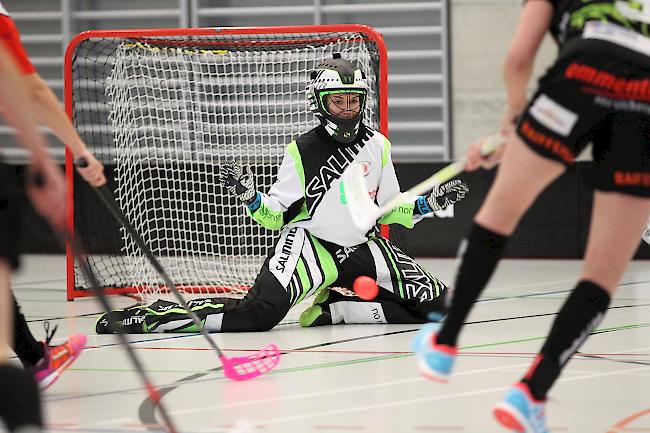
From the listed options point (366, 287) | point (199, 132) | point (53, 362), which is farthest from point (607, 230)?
point (199, 132)

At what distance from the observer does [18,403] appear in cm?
200

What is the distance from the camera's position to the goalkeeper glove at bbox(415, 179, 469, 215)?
15.8 ft

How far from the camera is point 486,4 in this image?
8.99 metres

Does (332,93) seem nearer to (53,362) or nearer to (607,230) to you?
(53,362)

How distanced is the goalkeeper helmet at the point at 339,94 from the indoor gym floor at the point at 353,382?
852 mm

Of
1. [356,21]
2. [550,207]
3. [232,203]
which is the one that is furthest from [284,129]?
[356,21]

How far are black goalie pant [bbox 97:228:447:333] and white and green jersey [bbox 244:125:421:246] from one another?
0.07 metres

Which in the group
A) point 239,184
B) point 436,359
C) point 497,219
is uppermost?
point 497,219

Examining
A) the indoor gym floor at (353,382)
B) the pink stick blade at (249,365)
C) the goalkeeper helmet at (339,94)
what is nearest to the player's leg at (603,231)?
the indoor gym floor at (353,382)

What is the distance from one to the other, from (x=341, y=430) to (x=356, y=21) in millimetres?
6789

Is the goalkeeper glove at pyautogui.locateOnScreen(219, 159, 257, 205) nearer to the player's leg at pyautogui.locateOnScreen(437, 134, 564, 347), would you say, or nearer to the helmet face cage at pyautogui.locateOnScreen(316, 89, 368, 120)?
the helmet face cage at pyautogui.locateOnScreen(316, 89, 368, 120)

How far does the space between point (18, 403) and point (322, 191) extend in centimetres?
303

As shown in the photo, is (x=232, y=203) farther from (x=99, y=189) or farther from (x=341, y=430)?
(x=341, y=430)

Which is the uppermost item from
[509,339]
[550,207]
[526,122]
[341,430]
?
[526,122]
